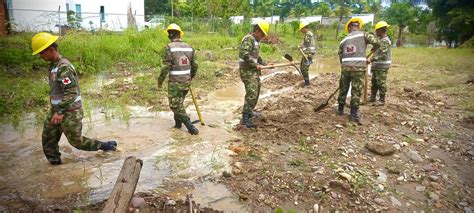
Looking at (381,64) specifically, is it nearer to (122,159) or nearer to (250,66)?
(250,66)

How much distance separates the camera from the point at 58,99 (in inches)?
153

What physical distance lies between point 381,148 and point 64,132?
13.0ft

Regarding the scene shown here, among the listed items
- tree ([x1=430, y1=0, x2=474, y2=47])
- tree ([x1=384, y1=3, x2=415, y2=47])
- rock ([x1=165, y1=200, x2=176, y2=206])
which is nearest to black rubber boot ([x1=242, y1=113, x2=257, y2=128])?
rock ([x1=165, y1=200, x2=176, y2=206])

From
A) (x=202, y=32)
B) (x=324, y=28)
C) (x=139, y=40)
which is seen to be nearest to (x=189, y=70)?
(x=139, y=40)

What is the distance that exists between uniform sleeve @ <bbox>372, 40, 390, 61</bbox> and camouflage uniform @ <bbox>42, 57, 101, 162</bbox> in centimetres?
524

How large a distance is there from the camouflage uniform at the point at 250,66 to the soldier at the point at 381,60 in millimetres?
2492

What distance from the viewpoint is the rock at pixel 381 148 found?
14.8 ft

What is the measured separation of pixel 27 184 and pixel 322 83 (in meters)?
7.64

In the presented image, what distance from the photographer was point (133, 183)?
2.92 m

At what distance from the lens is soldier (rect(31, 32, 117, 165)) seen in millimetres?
3666

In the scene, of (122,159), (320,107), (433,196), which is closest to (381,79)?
(320,107)

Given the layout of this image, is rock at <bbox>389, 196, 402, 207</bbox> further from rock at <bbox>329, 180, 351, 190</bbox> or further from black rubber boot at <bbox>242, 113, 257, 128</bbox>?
black rubber boot at <bbox>242, 113, 257, 128</bbox>

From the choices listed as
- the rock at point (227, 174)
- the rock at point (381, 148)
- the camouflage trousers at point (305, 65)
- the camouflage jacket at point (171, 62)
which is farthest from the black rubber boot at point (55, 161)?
the camouflage trousers at point (305, 65)

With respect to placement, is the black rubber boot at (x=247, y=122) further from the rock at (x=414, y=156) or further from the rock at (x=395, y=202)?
the rock at (x=395, y=202)
